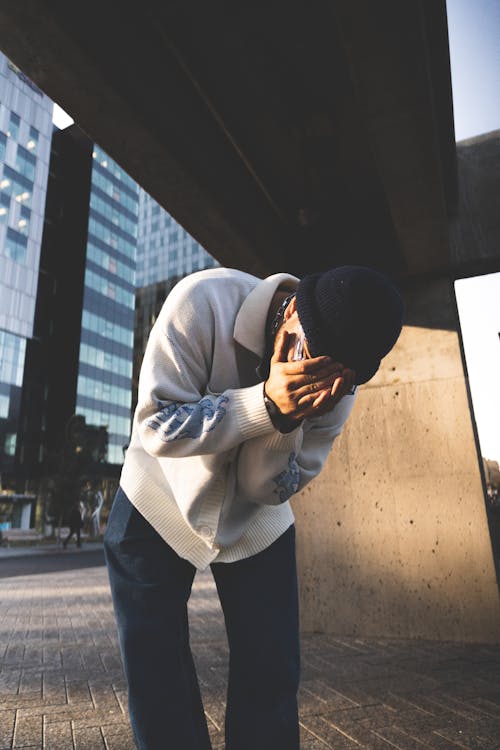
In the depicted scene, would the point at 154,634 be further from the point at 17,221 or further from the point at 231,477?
the point at 17,221

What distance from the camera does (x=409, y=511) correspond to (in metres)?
4.29

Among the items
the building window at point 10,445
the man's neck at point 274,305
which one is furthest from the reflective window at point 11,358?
the man's neck at point 274,305

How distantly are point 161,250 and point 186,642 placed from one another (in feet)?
251

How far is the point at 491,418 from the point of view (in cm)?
444

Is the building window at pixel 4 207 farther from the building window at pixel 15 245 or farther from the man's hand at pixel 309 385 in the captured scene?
the man's hand at pixel 309 385

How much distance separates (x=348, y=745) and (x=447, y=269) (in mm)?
3813

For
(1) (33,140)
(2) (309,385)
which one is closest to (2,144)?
(1) (33,140)

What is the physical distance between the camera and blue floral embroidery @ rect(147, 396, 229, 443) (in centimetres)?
122

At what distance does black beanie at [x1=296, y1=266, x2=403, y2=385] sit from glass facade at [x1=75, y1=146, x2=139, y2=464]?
52.6 metres

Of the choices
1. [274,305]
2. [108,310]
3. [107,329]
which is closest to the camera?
[274,305]

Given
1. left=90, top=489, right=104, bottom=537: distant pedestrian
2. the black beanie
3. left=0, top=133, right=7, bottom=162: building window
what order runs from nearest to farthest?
1. the black beanie
2. left=90, top=489, right=104, bottom=537: distant pedestrian
3. left=0, top=133, right=7, bottom=162: building window

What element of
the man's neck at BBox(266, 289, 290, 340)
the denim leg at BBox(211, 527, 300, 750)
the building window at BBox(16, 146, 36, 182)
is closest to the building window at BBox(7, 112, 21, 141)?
the building window at BBox(16, 146, 36, 182)

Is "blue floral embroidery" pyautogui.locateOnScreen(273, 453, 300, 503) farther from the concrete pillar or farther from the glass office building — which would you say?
the glass office building

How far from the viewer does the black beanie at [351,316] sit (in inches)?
44.1
